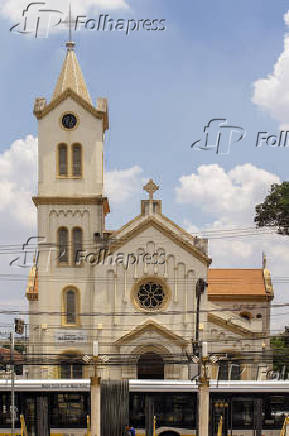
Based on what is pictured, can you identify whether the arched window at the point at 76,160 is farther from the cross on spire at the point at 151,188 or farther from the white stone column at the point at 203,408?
the white stone column at the point at 203,408

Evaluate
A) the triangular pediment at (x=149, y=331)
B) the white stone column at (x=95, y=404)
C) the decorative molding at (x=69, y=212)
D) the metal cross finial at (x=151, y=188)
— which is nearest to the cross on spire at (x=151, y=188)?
the metal cross finial at (x=151, y=188)

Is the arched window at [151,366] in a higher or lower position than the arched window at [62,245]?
lower

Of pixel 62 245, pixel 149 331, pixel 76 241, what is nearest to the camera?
pixel 149 331

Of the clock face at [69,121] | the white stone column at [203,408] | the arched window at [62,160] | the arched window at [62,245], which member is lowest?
the white stone column at [203,408]

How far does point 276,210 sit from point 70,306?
53.3 ft

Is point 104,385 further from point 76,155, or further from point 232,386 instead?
point 76,155

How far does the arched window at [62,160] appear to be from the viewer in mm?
58912

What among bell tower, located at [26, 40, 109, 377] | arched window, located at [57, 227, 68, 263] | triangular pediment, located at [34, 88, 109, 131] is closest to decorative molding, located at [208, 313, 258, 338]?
bell tower, located at [26, 40, 109, 377]

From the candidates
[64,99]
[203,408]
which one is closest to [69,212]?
[64,99]

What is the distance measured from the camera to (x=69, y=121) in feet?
194

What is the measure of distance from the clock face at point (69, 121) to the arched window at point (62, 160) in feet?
4.91

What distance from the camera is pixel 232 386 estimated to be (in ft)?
121

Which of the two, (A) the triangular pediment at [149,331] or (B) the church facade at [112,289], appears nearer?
(A) the triangular pediment at [149,331]

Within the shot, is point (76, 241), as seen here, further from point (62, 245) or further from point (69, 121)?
point (69, 121)
